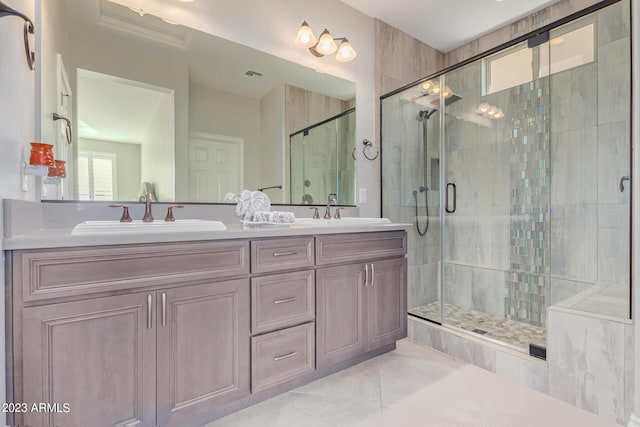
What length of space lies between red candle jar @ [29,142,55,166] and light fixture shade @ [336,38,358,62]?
6.61 ft

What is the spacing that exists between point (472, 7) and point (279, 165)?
6.88 feet

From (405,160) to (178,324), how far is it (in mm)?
2345

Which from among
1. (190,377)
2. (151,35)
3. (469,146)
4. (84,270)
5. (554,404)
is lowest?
(554,404)

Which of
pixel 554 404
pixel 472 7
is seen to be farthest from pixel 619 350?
pixel 472 7

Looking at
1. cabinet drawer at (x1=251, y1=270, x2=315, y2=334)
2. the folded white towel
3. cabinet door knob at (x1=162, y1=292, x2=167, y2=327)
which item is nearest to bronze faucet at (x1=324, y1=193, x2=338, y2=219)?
the folded white towel

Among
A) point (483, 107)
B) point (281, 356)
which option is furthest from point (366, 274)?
point (483, 107)

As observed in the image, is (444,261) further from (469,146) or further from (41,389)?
(41,389)

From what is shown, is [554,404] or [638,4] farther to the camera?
[554,404]

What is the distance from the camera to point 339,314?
5.83ft

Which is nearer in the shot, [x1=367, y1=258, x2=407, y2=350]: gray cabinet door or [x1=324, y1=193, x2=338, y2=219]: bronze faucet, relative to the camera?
[x1=367, y1=258, x2=407, y2=350]: gray cabinet door

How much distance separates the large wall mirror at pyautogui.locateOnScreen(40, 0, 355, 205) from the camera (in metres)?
1.57

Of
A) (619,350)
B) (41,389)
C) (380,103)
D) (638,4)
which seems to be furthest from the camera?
(380,103)

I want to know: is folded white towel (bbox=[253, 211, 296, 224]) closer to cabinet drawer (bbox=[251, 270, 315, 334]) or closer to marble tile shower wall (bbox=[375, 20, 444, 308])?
cabinet drawer (bbox=[251, 270, 315, 334])

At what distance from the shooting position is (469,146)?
302 cm
